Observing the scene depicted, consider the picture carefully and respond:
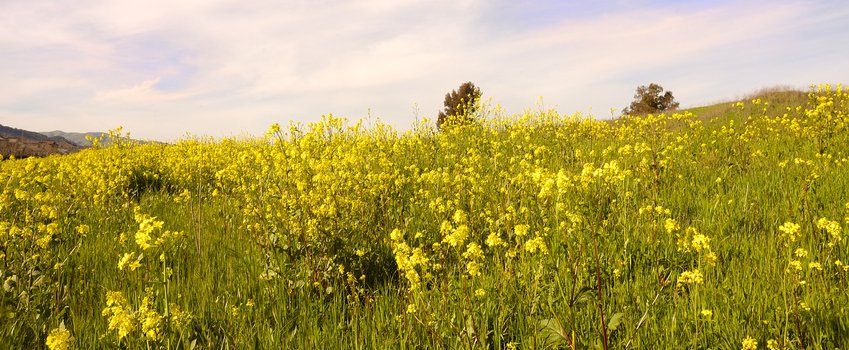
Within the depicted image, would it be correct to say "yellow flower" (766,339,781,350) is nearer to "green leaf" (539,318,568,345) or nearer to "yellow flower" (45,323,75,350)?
"green leaf" (539,318,568,345)

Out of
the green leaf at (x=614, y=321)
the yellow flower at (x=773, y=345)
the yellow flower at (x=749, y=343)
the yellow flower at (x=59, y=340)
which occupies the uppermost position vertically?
the yellow flower at (x=59, y=340)

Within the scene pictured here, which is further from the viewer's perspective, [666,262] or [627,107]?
[627,107]

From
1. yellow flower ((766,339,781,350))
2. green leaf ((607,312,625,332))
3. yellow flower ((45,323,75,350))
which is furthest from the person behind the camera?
green leaf ((607,312,625,332))

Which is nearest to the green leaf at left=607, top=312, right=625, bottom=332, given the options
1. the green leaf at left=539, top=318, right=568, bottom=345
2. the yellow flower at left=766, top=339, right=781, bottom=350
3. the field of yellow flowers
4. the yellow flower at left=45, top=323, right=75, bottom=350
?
the field of yellow flowers

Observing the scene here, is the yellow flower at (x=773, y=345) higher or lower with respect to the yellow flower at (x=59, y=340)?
lower

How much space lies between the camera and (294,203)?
3.62 m

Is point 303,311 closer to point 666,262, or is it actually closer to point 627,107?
point 666,262

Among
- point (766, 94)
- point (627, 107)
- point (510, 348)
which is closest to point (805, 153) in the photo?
point (510, 348)

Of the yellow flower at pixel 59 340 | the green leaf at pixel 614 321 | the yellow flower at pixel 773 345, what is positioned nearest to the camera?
the yellow flower at pixel 59 340

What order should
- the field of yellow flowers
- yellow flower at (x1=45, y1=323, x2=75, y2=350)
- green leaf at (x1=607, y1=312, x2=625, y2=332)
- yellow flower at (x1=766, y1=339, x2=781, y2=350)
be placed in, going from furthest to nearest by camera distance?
the field of yellow flowers, green leaf at (x1=607, y1=312, x2=625, y2=332), yellow flower at (x1=766, y1=339, x2=781, y2=350), yellow flower at (x1=45, y1=323, x2=75, y2=350)

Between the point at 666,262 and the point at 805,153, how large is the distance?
19.1 feet

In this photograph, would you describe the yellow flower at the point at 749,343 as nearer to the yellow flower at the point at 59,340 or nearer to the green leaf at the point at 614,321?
the green leaf at the point at 614,321

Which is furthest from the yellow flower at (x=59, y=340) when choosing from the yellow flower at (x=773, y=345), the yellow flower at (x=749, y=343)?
the yellow flower at (x=773, y=345)

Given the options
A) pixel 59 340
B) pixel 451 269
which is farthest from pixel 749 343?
pixel 59 340
